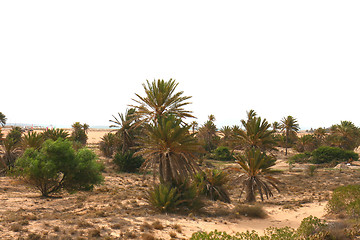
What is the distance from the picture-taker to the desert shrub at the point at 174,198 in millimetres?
13320

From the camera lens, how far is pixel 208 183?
1794 centimetres

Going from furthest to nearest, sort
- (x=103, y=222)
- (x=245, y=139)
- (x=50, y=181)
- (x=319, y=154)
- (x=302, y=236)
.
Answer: (x=319, y=154) → (x=245, y=139) → (x=50, y=181) → (x=103, y=222) → (x=302, y=236)

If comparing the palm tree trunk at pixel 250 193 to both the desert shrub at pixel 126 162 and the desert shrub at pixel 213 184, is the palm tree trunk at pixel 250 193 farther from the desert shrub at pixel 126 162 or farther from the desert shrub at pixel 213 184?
the desert shrub at pixel 126 162

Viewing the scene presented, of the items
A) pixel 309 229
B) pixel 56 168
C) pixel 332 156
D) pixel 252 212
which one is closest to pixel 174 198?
pixel 252 212

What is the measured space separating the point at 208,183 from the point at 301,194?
9189 millimetres

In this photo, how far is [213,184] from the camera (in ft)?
59.0

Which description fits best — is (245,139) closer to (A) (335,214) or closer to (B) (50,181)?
(A) (335,214)

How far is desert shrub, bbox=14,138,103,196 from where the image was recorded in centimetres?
1471

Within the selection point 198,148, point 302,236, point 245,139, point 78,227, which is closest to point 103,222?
point 78,227

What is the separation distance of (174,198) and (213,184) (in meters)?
5.24

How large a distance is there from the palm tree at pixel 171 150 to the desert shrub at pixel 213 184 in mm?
3602

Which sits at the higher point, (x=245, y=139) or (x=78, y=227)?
(x=245, y=139)

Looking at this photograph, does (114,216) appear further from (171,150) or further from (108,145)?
(108,145)

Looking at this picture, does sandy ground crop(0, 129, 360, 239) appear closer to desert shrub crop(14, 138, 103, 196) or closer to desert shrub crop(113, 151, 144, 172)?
desert shrub crop(14, 138, 103, 196)
